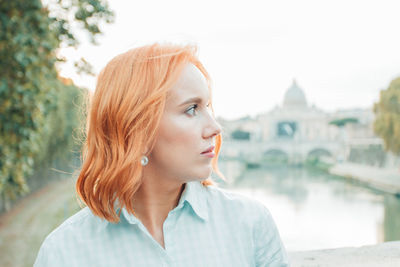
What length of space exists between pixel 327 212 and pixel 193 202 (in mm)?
15364

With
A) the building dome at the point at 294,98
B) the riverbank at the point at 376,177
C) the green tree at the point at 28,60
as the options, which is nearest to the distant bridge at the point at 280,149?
the building dome at the point at 294,98

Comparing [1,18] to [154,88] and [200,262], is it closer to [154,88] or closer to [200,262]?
[154,88]

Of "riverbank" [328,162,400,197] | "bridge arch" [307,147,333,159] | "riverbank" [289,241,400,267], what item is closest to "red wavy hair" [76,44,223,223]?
"riverbank" [289,241,400,267]

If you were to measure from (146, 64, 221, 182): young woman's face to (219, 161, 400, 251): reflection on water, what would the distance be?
26.3 feet

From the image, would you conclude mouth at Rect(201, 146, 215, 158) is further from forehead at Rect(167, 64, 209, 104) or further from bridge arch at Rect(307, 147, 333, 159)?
bridge arch at Rect(307, 147, 333, 159)

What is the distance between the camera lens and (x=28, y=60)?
8.84ft

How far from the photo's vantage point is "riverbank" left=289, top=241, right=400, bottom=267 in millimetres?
1138

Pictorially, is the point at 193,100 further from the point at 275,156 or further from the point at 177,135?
the point at 275,156

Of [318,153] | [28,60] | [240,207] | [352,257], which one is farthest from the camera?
[318,153]

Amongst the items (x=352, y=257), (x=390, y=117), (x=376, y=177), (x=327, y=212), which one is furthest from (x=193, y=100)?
(x=376, y=177)

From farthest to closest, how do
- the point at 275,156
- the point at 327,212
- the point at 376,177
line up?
the point at 275,156
the point at 376,177
the point at 327,212

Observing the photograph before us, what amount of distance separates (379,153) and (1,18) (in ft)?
73.1

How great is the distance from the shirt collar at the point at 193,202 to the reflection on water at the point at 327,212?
26.0ft

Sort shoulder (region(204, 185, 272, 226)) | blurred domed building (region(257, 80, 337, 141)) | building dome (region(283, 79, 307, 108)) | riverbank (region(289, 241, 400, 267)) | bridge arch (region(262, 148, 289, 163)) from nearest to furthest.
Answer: shoulder (region(204, 185, 272, 226)) < riverbank (region(289, 241, 400, 267)) < bridge arch (region(262, 148, 289, 163)) < blurred domed building (region(257, 80, 337, 141)) < building dome (region(283, 79, 307, 108))
